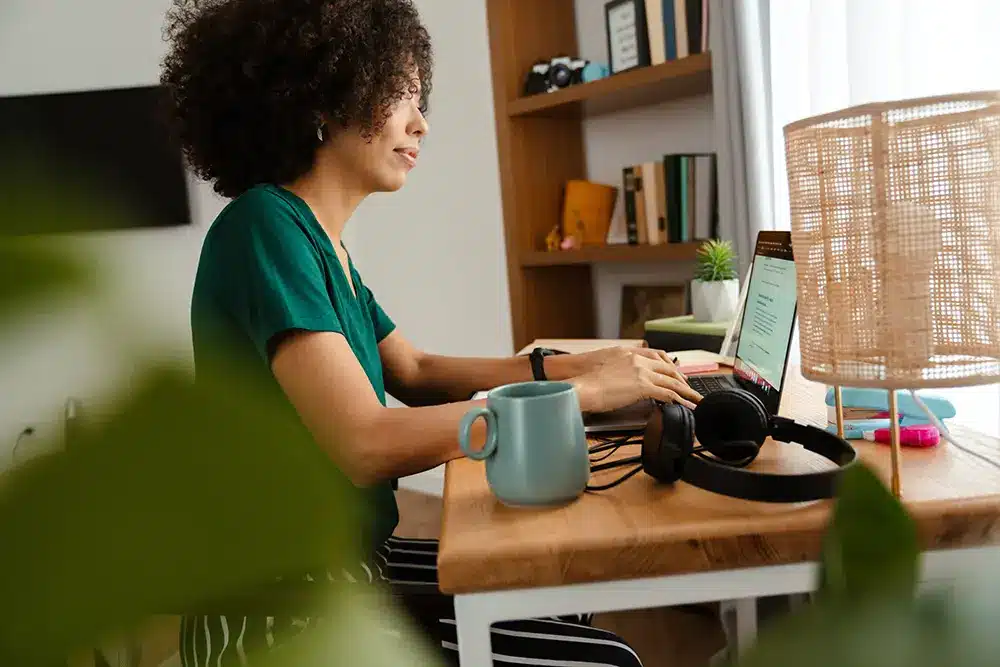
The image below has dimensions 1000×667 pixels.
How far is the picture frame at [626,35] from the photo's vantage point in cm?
269

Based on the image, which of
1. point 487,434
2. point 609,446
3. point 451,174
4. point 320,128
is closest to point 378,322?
point 320,128

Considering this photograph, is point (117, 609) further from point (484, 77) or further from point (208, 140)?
point (484, 77)

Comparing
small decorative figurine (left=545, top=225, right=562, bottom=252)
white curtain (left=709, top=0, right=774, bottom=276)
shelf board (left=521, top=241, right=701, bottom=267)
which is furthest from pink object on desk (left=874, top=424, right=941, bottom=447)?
small decorative figurine (left=545, top=225, right=562, bottom=252)

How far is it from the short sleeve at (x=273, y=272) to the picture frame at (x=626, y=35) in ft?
5.84

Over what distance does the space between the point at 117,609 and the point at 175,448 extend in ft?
0.06

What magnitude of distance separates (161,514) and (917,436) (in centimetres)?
104

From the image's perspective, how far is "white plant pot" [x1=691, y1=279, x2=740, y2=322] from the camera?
6.20ft

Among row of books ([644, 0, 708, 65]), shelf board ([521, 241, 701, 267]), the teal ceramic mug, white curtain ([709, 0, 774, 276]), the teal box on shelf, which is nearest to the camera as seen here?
the teal ceramic mug

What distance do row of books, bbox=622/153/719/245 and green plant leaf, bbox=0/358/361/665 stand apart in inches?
102

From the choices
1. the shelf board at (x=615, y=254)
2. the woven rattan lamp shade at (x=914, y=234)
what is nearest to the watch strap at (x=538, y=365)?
the woven rattan lamp shade at (x=914, y=234)

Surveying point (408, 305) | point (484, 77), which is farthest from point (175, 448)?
point (408, 305)

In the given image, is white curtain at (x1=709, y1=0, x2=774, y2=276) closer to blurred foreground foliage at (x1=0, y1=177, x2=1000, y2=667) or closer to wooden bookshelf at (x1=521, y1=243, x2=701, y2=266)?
wooden bookshelf at (x1=521, y1=243, x2=701, y2=266)

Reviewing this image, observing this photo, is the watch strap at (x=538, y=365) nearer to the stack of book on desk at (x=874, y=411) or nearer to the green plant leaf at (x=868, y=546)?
the stack of book on desk at (x=874, y=411)

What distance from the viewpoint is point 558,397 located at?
2.93 ft
